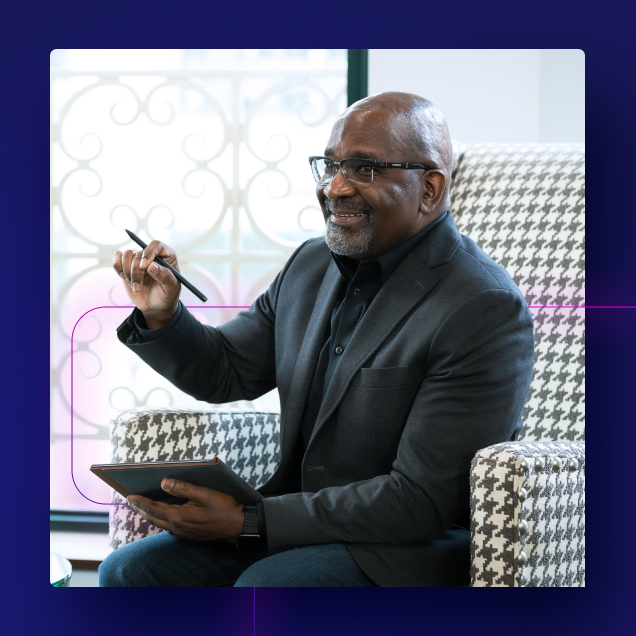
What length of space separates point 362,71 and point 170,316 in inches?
39.8

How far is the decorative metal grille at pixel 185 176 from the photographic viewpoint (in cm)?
222

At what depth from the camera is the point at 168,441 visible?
1.68 m

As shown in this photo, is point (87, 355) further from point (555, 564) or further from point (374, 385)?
point (555, 564)

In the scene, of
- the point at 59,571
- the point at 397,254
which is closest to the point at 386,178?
the point at 397,254

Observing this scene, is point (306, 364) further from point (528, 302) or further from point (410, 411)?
point (528, 302)

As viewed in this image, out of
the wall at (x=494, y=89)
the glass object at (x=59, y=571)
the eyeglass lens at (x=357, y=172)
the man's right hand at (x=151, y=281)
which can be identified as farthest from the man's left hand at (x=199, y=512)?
the wall at (x=494, y=89)

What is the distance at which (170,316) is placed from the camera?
5.16 ft

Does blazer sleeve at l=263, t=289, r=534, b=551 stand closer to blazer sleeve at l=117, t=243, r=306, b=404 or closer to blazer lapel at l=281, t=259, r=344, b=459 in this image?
blazer lapel at l=281, t=259, r=344, b=459

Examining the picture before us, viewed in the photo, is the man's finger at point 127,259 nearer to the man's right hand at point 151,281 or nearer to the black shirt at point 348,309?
the man's right hand at point 151,281

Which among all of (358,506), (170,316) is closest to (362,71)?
(170,316)

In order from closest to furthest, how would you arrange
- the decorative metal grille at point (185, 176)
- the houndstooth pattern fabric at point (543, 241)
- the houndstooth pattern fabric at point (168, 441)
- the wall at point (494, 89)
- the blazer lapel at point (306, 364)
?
the blazer lapel at point (306, 364) < the houndstooth pattern fabric at point (168, 441) < the houndstooth pattern fabric at point (543, 241) < the wall at point (494, 89) < the decorative metal grille at point (185, 176)

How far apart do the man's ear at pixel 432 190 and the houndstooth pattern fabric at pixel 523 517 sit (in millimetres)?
504

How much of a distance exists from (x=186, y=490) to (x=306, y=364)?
37 centimetres

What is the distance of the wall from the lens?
2004 millimetres
